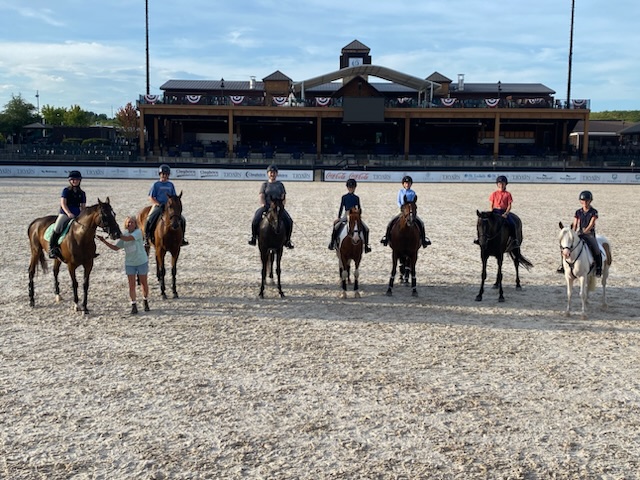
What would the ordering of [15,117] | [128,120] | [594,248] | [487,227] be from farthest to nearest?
[128,120]
[15,117]
[487,227]
[594,248]

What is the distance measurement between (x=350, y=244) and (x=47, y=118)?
105m

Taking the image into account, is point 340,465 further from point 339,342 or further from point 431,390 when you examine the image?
point 339,342

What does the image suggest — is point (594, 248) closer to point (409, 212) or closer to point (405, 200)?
point (409, 212)

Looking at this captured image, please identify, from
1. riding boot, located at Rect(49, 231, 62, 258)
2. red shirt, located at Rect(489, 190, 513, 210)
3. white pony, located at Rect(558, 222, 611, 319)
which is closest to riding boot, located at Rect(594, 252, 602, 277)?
white pony, located at Rect(558, 222, 611, 319)

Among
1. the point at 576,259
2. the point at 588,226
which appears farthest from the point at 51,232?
the point at 588,226

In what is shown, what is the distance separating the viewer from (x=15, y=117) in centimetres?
7906

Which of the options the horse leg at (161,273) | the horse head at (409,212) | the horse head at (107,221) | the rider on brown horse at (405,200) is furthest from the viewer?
the rider on brown horse at (405,200)

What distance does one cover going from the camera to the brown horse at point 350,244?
10.8 meters

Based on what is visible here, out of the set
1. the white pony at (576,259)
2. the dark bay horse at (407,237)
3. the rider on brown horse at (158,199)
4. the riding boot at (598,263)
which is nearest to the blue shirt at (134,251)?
the rider on brown horse at (158,199)

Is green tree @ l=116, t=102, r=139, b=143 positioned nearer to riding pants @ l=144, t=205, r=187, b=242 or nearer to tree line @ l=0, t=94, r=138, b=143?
tree line @ l=0, t=94, r=138, b=143

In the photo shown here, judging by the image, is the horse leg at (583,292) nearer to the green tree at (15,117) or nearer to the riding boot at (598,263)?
the riding boot at (598,263)

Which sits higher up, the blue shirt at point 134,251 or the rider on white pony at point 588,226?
the rider on white pony at point 588,226

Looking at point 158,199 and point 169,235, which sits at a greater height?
point 158,199

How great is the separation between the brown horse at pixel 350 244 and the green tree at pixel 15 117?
7779 centimetres
